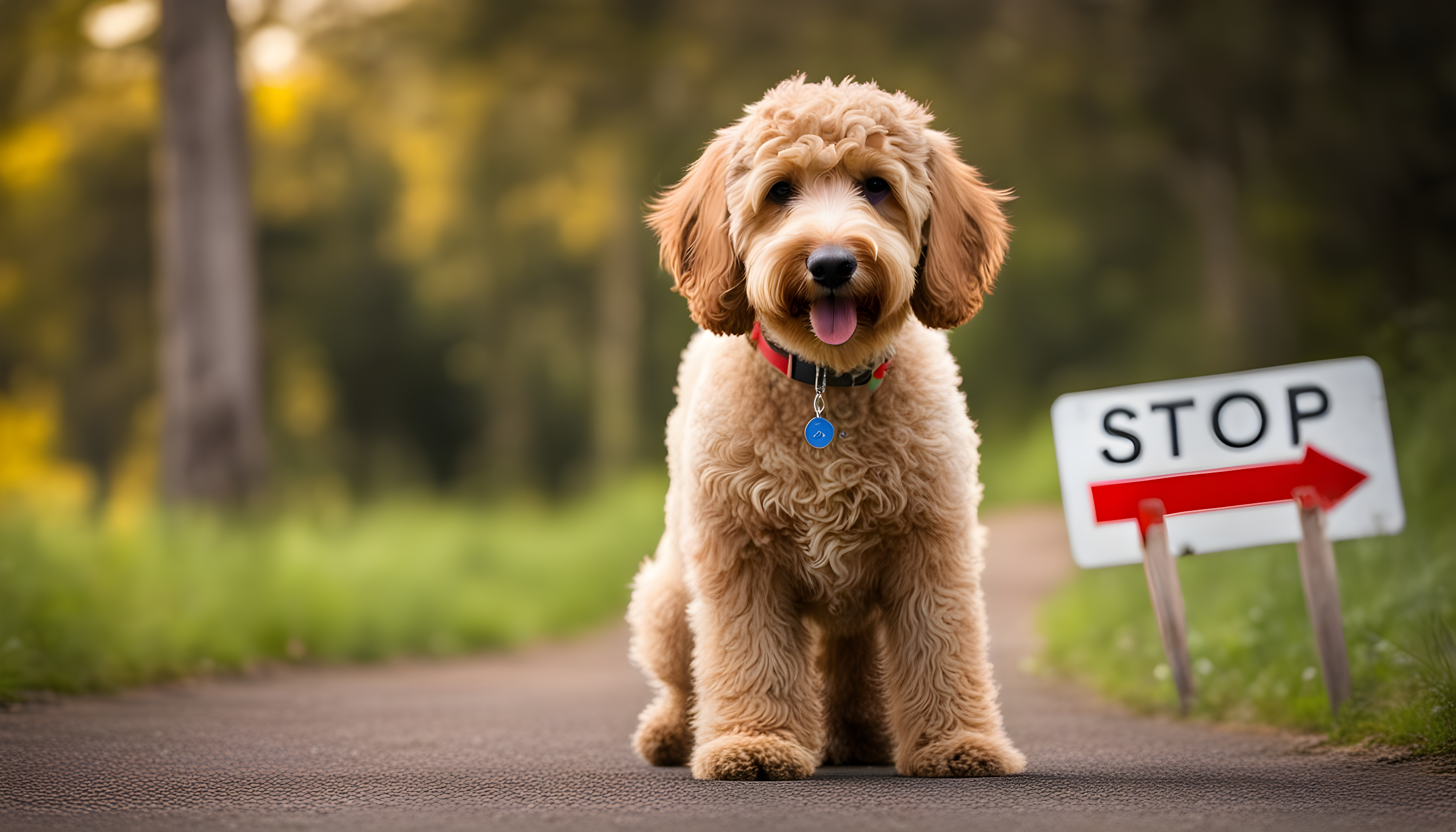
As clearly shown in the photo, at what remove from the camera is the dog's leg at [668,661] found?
4949mm

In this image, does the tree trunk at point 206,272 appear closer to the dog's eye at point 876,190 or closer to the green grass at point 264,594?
the green grass at point 264,594

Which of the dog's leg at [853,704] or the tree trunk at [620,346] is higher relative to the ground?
the tree trunk at [620,346]

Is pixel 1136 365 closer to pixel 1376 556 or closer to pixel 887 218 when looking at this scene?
pixel 1376 556

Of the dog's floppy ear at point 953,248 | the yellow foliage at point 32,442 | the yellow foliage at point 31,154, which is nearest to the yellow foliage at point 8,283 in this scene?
the yellow foliage at point 31,154

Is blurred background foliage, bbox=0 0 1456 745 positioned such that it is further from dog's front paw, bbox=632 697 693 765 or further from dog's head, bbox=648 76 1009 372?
dog's front paw, bbox=632 697 693 765

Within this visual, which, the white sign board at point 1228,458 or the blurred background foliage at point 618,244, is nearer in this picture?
the white sign board at point 1228,458

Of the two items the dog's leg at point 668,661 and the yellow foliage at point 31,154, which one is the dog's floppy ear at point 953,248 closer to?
the dog's leg at point 668,661

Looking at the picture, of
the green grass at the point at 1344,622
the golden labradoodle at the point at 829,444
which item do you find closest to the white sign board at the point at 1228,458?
the green grass at the point at 1344,622

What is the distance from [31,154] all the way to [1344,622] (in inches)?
745

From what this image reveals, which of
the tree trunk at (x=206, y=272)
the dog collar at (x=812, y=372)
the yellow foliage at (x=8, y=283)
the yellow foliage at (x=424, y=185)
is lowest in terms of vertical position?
the dog collar at (x=812, y=372)

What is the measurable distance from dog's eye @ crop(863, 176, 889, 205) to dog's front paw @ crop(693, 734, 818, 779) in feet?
5.66

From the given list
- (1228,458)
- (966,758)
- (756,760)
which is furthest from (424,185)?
(966,758)

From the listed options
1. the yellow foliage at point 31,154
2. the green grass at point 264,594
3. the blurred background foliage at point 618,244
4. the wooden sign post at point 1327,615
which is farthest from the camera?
the yellow foliage at point 31,154

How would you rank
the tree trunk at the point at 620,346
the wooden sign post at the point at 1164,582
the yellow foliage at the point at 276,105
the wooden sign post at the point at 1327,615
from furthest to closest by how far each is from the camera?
the tree trunk at the point at 620,346 < the yellow foliage at the point at 276,105 < the wooden sign post at the point at 1164,582 < the wooden sign post at the point at 1327,615
